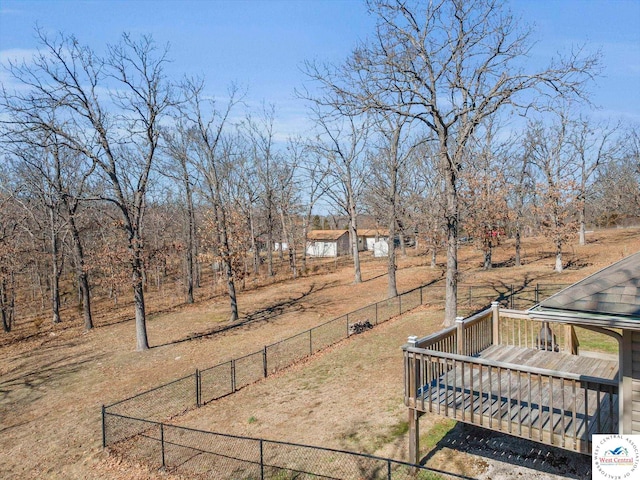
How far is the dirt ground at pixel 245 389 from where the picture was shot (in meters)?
7.93

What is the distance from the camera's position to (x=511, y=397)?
7258 mm

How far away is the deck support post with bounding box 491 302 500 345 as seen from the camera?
10.2 metres

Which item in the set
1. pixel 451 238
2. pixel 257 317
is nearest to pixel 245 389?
pixel 451 238

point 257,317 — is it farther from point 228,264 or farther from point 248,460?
point 248,460

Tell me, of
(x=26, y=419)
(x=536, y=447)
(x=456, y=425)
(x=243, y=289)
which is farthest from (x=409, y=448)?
(x=243, y=289)

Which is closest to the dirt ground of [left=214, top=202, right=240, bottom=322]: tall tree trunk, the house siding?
[left=214, top=202, right=240, bottom=322]: tall tree trunk

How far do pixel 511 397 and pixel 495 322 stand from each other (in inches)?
130

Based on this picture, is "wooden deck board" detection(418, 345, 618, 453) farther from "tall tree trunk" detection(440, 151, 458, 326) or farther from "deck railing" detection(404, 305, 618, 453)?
"tall tree trunk" detection(440, 151, 458, 326)

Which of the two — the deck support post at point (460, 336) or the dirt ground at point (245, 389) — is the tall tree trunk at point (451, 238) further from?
the deck support post at point (460, 336)

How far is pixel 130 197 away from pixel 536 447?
21856mm

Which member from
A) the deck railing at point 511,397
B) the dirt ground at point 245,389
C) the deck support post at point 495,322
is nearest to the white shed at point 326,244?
the dirt ground at point 245,389

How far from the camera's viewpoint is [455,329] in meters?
8.90

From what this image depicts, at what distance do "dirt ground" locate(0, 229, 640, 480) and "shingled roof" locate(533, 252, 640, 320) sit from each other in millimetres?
3143

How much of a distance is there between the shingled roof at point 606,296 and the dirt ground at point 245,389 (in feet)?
10.3
